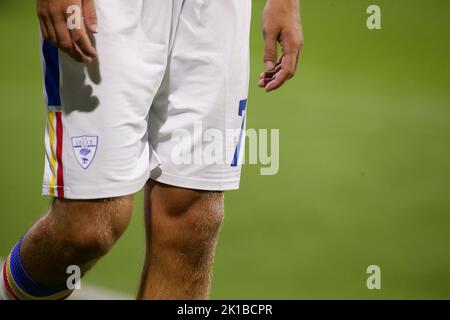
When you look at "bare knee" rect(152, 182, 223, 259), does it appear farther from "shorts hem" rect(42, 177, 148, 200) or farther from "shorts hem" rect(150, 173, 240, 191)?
"shorts hem" rect(42, 177, 148, 200)

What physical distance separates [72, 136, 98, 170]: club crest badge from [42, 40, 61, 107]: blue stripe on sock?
0.06m

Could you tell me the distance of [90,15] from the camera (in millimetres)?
1044

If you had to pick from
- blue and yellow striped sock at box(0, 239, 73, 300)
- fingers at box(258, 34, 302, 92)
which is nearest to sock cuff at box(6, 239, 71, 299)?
blue and yellow striped sock at box(0, 239, 73, 300)

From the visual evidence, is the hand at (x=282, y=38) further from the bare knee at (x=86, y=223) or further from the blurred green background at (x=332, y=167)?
the blurred green background at (x=332, y=167)

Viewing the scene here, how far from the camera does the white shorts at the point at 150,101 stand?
109cm

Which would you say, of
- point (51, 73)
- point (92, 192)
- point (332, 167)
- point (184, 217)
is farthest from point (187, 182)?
point (332, 167)

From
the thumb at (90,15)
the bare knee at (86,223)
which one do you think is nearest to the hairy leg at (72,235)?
the bare knee at (86,223)

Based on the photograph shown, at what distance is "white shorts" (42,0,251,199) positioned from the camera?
1.09m

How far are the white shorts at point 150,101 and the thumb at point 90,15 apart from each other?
2 cm

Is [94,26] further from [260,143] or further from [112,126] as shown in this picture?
[260,143]

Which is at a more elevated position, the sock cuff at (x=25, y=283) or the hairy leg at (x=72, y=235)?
the hairy leg at (x=72, y=235)

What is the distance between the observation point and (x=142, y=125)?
114 cm
